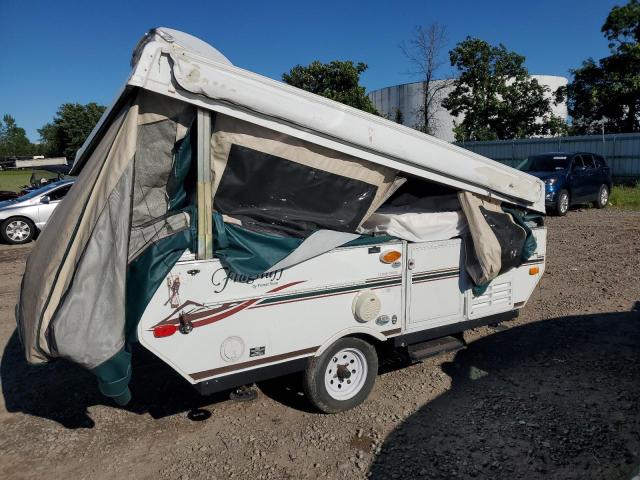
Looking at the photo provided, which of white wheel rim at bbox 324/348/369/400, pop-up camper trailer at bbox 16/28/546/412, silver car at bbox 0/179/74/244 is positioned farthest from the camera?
silver car at bbox 0/179/74/244

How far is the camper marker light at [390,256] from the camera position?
4.46m

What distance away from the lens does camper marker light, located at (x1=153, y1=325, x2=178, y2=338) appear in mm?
3590

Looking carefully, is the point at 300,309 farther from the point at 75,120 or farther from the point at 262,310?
the point at 75,120

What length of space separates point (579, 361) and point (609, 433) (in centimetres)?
148

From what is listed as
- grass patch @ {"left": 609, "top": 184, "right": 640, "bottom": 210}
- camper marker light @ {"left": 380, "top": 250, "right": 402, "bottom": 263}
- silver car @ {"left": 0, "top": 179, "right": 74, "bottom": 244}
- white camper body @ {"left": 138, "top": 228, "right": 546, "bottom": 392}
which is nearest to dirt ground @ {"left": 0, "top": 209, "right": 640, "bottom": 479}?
white camper body @ {"left": 138, "top": 228, "right": 546, "bottom": 392}

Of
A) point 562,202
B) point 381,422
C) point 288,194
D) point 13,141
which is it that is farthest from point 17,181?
point 13,141

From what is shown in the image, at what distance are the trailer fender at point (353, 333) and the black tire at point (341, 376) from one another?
5 cm

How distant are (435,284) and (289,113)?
6.79 feet

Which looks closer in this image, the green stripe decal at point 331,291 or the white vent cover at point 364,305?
the green stripe decal at point 331,291

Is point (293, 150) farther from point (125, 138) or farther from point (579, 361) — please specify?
point (579, 361)

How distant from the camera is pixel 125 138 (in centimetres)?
351

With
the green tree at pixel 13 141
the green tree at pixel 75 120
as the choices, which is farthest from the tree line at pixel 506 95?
the green tree at pixel 13 141

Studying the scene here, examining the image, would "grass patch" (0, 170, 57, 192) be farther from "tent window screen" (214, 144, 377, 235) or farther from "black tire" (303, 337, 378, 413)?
"black tire" (303, 337, 378, 413)

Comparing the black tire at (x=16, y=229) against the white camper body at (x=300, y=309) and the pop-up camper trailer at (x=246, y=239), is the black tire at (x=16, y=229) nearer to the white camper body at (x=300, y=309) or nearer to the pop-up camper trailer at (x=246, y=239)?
the pop-up camper trailer at (x=246, y=239)
